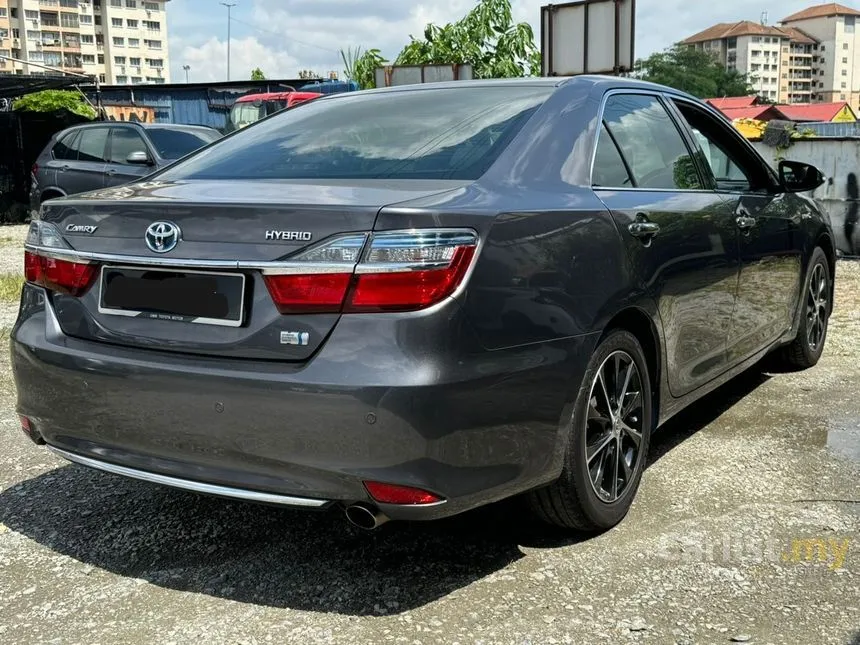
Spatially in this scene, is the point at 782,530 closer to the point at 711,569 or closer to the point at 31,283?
the point at 711,569

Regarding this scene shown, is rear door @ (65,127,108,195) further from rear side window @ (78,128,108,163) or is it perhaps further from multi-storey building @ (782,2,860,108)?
multi-storey building @ (782,2,860,108)

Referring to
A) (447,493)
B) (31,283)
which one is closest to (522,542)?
(447,493)

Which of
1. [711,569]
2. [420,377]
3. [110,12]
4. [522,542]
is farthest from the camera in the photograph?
[110,12]

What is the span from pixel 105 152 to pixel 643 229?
1163 cm

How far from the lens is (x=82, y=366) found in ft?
9.37

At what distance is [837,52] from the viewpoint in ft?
640

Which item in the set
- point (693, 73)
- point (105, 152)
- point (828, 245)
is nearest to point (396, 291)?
point (828, 245)

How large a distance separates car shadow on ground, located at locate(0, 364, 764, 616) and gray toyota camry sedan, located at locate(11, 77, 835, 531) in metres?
0.33

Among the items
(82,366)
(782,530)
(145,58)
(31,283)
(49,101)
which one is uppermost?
(145,58)

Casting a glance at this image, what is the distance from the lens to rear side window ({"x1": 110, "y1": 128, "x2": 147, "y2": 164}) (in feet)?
42.5

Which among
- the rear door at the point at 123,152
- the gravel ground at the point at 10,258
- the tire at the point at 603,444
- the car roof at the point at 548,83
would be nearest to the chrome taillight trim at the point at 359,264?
the tire at the point at 603,444

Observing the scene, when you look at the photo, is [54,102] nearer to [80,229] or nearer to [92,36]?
[80,229]

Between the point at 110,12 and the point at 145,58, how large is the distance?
858 centimetres

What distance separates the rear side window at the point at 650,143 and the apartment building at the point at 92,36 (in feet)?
482
